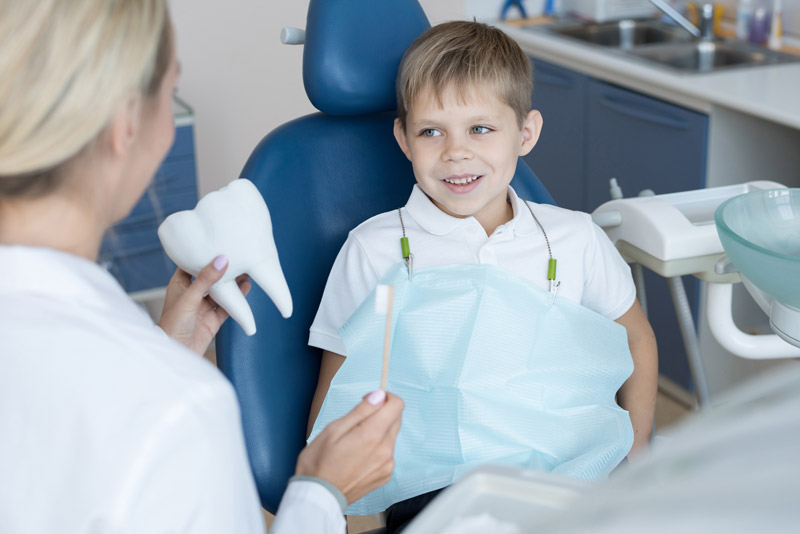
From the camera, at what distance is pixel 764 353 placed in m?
1.33

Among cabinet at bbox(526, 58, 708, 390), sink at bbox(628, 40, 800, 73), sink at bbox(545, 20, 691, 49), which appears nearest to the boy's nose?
cabinet at bbox(526, 58, 708, 390)

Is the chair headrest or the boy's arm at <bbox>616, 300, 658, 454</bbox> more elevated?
the chair headrest

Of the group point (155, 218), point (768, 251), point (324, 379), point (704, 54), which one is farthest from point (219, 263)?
point (704, 54)

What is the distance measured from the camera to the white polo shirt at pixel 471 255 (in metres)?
1.36

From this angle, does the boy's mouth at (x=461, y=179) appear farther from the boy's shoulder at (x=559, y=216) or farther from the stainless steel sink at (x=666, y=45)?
the stainless steel sink at (x=666, y=45)

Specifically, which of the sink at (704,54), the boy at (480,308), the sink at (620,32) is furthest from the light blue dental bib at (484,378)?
the sink at (620,32)

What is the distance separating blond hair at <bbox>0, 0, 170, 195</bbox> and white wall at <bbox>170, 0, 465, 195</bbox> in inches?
70.4

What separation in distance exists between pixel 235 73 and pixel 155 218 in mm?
462

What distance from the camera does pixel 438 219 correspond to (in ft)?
4.56

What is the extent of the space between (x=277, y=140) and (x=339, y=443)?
2.05 feet

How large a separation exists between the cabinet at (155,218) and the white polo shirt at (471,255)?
3.76 ft

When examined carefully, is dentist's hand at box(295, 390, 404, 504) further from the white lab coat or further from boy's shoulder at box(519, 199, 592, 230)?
boy's shoulder at box(519, 199, 592, 230)

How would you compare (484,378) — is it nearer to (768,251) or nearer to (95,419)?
(768,251)

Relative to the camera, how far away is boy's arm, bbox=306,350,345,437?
1356mm
